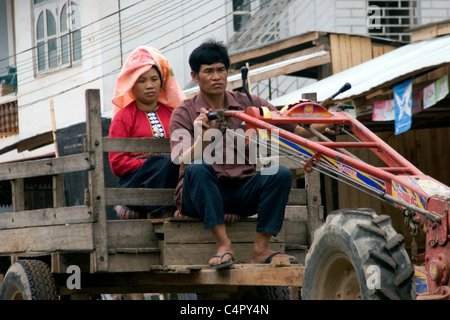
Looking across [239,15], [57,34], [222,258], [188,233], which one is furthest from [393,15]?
[222,258]

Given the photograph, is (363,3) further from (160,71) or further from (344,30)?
(160,71)

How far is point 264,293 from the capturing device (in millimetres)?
7469

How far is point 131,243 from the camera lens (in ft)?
21.2

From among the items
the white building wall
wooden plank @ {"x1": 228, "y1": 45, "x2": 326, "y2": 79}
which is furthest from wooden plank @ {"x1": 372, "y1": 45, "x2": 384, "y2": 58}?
the white building wall

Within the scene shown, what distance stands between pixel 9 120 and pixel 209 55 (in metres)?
17.1

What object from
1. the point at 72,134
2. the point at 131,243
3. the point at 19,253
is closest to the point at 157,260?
the point at 131,243

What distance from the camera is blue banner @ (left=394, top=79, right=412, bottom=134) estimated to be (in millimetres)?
9812

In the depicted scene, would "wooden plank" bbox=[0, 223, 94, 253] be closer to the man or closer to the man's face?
the man

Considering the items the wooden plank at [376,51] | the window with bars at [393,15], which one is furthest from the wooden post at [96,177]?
the window with bars at [393,15]

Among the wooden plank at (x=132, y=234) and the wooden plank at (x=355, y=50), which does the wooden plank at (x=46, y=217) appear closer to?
the wooden plank at (x=132, y=234)

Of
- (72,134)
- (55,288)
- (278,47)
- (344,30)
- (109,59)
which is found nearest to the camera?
(55,288)

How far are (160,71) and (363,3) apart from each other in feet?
36.7

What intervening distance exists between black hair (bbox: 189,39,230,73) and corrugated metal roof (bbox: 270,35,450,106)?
3.25 metres

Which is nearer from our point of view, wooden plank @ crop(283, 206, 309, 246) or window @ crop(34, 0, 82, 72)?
wooden plank @ crop(283, 206, 309, 246)
